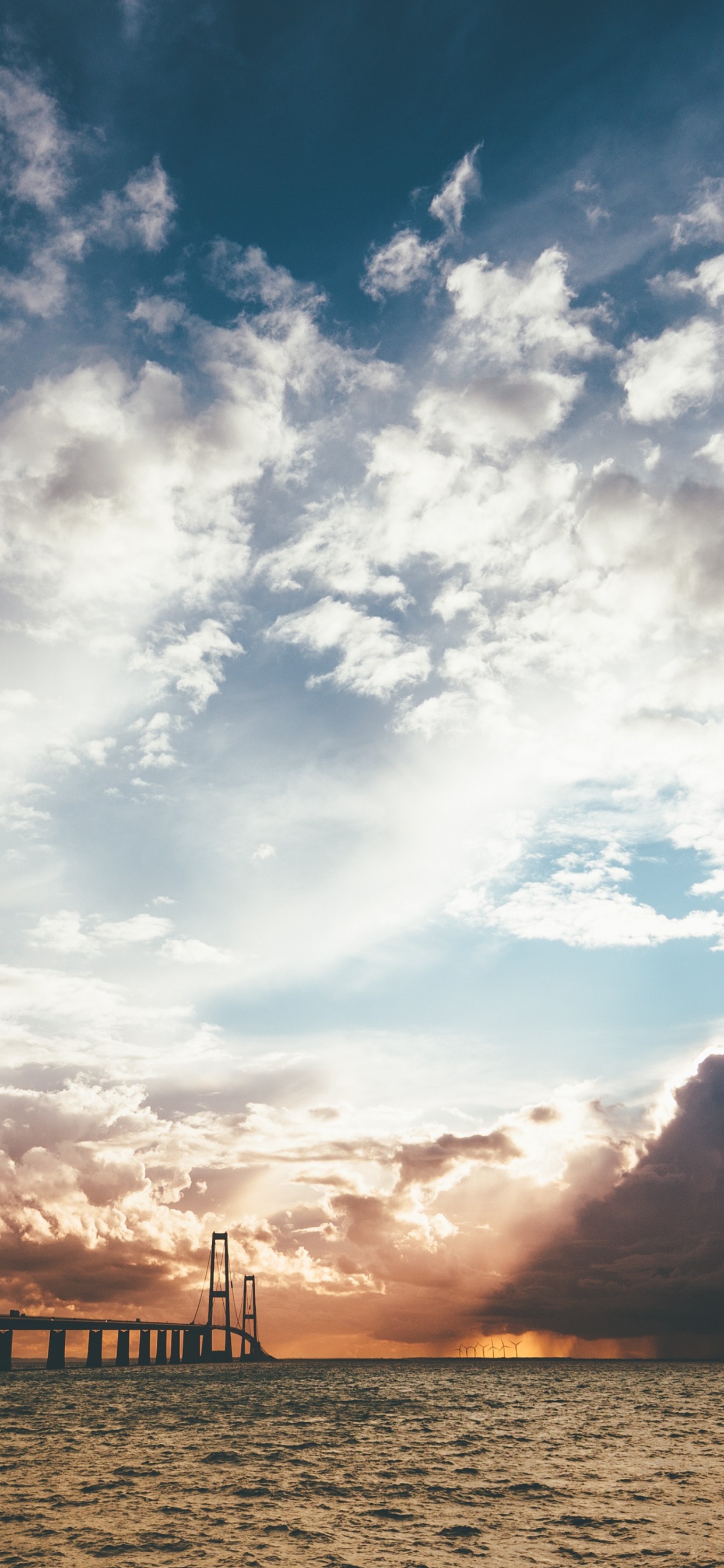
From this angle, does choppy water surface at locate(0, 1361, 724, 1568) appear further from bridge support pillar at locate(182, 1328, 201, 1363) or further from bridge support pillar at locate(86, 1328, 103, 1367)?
bridge support pillar at locate(182, 1328, 201, 1363)

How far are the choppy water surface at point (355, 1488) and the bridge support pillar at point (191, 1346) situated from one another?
11611cm

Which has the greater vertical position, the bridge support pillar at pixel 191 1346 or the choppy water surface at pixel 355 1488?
the choppy water surface at pixel 355 1488

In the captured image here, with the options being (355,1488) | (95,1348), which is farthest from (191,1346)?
(355,1488)

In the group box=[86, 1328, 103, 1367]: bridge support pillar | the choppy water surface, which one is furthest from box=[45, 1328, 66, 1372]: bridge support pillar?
the choppy water surface

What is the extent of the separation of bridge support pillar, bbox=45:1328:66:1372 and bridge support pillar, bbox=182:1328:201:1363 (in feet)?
190

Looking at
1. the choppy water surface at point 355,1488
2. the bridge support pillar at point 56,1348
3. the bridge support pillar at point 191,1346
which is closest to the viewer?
the choppy water surface at point 355,1488

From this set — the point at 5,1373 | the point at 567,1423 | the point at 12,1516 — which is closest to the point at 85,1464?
the point at 12,1516

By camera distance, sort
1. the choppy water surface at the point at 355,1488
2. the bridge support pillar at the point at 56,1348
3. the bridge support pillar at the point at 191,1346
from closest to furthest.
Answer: the choppy water surface at the point at 355,1488 → the bridge support pillar at the point at 56,1348 → the bridge support pillar at the point at 191,1346

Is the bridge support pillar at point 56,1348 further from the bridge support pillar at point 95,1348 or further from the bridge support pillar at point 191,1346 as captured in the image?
the bridge support pillar at point 191,1346

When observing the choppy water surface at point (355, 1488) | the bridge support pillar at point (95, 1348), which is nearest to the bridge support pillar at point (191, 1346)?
the bridge support pillar at point (95, 1348)

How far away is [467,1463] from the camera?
2127cm

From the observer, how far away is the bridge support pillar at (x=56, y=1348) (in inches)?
3433

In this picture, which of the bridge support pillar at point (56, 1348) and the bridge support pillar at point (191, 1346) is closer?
the bridge support pillar at point (56, 1348)

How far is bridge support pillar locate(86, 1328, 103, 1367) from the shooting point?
97500 mm
